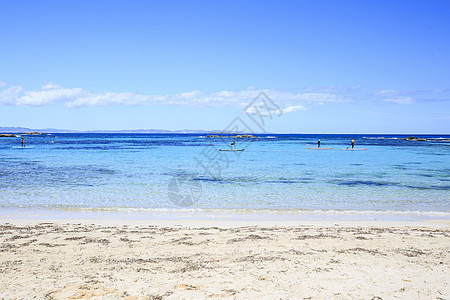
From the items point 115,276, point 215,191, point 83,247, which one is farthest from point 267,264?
point 215,191

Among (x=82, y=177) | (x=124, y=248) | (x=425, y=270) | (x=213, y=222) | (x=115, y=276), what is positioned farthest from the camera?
(x=82, y=177)

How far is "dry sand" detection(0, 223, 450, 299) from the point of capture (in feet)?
16.7

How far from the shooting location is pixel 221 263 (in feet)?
20.8

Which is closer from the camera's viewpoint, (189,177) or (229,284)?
(229,284)

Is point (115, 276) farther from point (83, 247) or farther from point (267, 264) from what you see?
point (267, 264)

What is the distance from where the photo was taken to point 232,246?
295 inches

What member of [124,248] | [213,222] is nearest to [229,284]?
[124,248]

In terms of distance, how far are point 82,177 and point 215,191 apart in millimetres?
9681

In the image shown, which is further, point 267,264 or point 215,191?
point 215,191

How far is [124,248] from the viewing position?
289 inches

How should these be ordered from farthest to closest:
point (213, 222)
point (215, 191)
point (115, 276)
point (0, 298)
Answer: point (215, 191)
point (213, 222)
point (115, 276)
point (0, 298)

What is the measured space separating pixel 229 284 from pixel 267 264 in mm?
1209

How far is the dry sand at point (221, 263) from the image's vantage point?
16.7 feet

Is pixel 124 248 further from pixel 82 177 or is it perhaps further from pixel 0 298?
pixel 82 177
